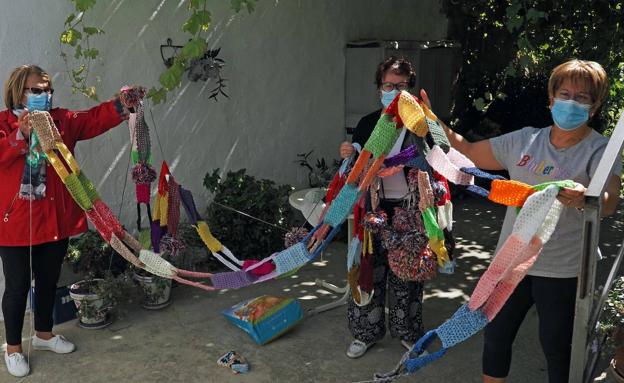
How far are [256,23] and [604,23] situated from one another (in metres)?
2.79

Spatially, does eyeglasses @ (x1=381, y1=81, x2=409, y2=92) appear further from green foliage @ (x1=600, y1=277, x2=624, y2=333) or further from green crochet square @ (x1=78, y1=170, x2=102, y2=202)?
green crochet square @ (x1=78, y1=170, x2=102, y2=202)

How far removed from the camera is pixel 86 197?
307 cm

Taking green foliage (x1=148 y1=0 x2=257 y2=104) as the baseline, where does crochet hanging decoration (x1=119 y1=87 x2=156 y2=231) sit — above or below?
below

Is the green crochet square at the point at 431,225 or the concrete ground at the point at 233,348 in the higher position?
the green crochet square at the point at 431,225

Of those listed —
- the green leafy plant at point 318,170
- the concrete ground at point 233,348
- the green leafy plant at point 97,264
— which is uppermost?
the green leafy plant at point 318,170

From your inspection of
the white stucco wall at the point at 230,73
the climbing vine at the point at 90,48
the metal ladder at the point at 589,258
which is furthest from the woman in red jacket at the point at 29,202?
the metal ladder at the point at 589,258

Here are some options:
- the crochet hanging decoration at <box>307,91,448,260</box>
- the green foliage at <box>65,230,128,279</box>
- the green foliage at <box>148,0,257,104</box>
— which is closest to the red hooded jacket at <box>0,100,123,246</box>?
the green foliage at <box>148,0,257,104</box>

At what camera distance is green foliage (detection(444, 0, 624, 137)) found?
428 cm

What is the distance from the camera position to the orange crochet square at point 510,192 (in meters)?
2.19

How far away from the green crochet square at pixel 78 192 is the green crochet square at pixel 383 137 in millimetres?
1401

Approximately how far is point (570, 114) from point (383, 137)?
81 centimetres

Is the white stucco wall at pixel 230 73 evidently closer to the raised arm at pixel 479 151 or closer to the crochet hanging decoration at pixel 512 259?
the raised arm at pixel 479 151

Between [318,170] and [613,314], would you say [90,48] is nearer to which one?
[318,170]

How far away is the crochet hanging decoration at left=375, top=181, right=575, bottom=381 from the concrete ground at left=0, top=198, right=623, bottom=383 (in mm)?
1109
